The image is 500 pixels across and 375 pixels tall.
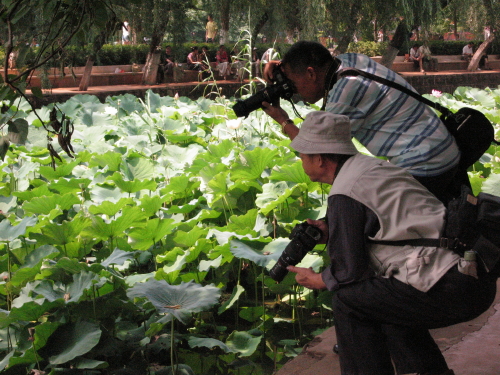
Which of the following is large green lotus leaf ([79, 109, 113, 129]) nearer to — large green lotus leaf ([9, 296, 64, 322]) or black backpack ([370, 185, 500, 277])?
large green lotus leaf ([9, 296, 64, 322])

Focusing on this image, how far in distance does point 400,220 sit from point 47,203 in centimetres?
202

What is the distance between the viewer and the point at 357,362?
69.6 inches

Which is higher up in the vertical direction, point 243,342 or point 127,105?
point 127,105

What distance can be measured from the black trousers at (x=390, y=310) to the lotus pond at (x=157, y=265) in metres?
0.58

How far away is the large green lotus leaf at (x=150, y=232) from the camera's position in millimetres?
2883

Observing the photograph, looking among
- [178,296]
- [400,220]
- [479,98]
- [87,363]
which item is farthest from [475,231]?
[479,98]

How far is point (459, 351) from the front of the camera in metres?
2.33

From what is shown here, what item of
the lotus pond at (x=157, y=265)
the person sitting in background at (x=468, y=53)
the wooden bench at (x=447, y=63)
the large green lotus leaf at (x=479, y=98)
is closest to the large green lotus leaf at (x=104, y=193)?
the lotus pond at (x=157, y=265)

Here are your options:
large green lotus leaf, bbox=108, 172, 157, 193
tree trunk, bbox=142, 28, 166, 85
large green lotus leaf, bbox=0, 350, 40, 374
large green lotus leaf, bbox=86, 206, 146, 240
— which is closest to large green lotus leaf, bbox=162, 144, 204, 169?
large green lotus leaf, bbox=108, 172, 157, 193

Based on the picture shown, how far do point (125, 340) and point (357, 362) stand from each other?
1.19 m

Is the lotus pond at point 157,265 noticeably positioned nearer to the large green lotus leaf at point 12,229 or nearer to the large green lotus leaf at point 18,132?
the large green lotus leaf at point 12,229

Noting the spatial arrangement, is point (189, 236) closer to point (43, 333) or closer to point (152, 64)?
point (43, 333)

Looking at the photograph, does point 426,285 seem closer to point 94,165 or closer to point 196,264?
point 196,264

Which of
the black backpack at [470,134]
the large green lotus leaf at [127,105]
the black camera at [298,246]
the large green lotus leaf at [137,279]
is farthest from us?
the large green lotus leaf at [127,105]
